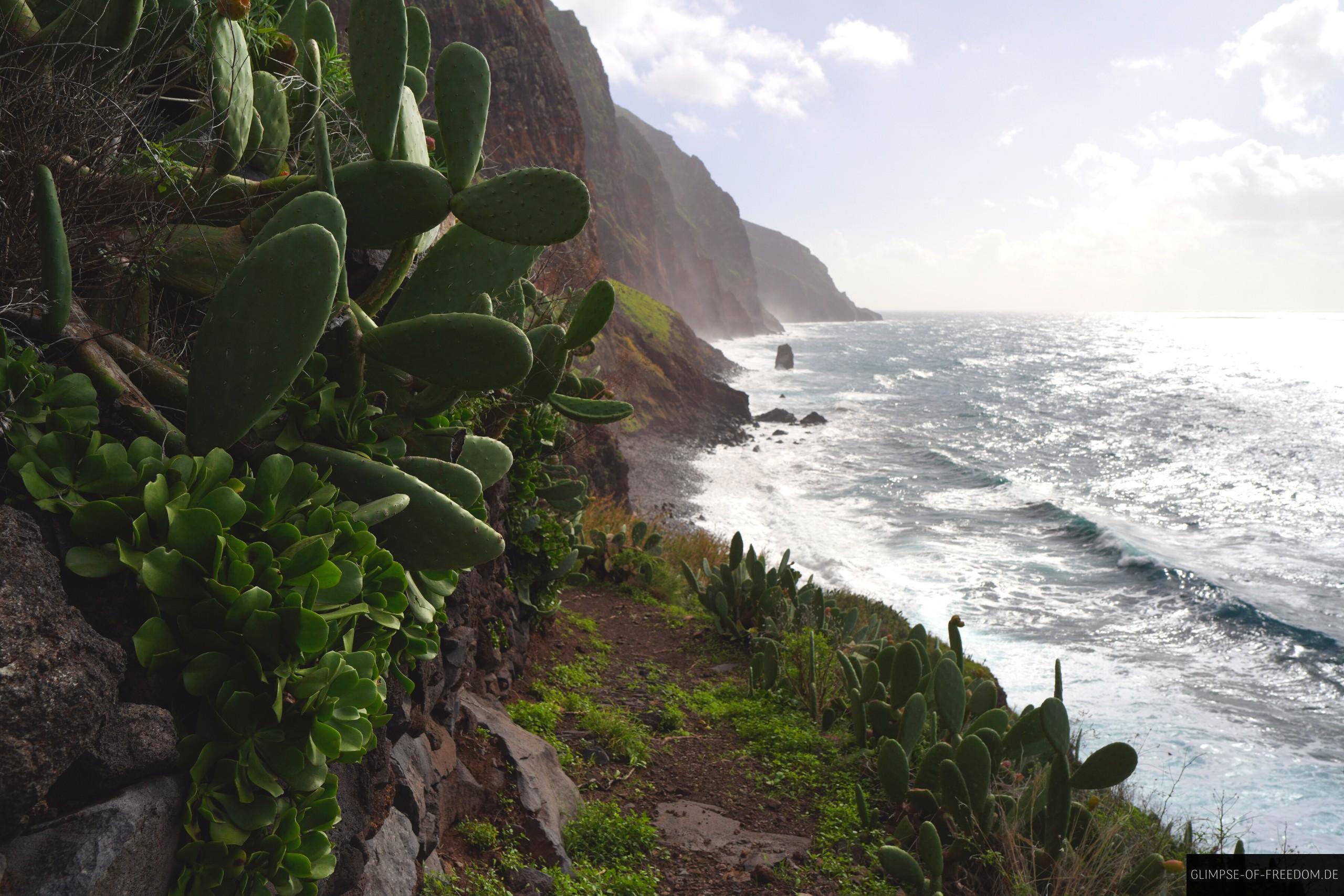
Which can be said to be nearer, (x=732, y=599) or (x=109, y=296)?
(x=109, y=296)

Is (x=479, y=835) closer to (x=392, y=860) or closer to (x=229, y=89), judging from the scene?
(x=392, y=860)

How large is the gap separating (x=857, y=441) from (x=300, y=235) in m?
30.7

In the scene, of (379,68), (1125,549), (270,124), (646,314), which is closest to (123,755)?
(379,68)

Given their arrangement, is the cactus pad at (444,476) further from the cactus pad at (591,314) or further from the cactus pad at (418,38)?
the cactus pad at (418,38)

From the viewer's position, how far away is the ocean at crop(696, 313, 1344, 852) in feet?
32.4

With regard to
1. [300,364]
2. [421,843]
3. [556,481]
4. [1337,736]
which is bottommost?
[1337,736]

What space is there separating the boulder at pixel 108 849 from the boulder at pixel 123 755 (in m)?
0.03

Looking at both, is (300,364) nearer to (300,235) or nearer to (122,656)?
(300,235)

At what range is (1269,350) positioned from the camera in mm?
94750

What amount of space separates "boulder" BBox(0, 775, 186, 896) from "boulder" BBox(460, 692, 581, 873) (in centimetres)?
181

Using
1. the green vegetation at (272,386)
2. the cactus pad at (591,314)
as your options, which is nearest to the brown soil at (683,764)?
the green vegetation at (272,386)

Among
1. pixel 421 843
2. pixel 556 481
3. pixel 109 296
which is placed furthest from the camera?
pixel 556 481

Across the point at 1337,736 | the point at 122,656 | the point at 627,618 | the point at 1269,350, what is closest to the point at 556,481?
the point at 627,618

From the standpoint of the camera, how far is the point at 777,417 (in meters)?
34.8
